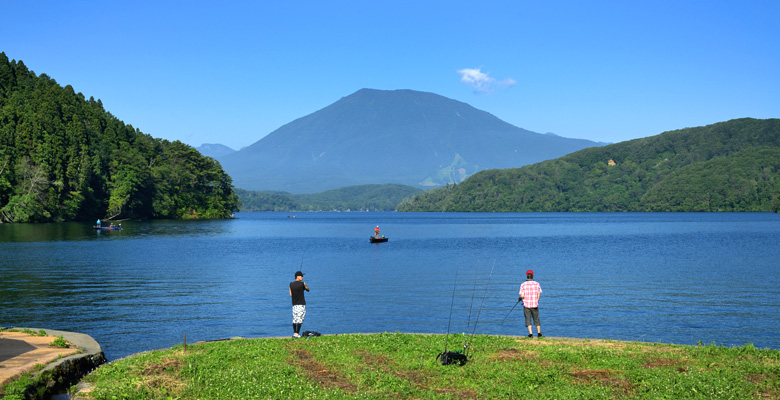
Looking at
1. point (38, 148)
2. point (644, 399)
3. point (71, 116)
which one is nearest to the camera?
point (644, 399)

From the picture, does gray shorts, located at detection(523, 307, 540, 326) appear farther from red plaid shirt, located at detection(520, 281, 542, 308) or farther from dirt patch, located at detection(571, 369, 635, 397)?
dirt patch, located at detection(571, 369, 635, 397)

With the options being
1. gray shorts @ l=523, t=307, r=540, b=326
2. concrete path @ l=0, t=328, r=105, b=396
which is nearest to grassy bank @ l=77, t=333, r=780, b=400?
concrete path @ l=0, t=328, r=105, b=396

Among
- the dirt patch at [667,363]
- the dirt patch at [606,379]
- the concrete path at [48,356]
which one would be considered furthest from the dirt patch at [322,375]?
the dirt patch at [667,363]

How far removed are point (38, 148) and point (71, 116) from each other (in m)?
15.9

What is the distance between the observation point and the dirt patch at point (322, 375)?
1350 centimetres

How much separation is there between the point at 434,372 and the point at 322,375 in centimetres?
258

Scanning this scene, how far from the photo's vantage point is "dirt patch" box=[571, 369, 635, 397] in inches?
509

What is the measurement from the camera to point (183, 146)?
554 feet

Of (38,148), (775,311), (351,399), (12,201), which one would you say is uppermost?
(38,148)

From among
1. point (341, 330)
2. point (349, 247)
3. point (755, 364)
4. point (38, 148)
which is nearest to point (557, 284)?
point (341, 330)

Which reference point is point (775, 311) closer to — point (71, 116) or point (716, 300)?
point (716, 300)

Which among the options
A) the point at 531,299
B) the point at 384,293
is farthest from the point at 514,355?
the point at 384,293

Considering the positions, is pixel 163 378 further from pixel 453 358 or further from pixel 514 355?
pixel 514 355

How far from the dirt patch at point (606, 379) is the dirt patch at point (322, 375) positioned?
16.6 feet
